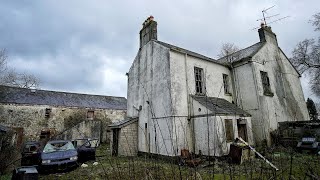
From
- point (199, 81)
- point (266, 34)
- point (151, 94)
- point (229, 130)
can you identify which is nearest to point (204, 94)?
point (199, 81)

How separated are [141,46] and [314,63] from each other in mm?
20407

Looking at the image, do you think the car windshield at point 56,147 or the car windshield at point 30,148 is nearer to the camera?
the car windshield at point 56,147

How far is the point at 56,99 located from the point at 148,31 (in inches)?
913

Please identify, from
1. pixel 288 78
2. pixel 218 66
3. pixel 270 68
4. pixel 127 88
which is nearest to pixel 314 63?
pixel 288 78

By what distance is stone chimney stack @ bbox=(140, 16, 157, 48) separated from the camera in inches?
653

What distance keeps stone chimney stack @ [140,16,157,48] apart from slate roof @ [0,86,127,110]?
819 inches

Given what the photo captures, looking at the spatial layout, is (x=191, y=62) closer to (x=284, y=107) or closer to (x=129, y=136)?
(x=129, y=136)

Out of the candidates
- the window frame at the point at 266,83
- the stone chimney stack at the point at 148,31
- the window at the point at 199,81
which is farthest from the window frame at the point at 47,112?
the window frame at the point at 266,83

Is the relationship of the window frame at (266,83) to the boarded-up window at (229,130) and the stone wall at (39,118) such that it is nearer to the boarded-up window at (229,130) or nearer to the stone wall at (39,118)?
the boarded-up window at (229,130)

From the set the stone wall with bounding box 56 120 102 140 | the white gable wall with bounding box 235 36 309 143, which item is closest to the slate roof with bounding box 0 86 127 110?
the stone wall with bounding box 56 120 102 140

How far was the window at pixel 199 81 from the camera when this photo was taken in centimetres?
1537

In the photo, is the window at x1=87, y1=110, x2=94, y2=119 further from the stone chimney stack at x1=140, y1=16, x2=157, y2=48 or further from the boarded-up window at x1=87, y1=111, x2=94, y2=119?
the stone chimney stack at x1=140, y1=16, x2=157, y2=48

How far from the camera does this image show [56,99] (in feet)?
107

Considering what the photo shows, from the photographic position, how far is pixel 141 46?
58.6 feet
